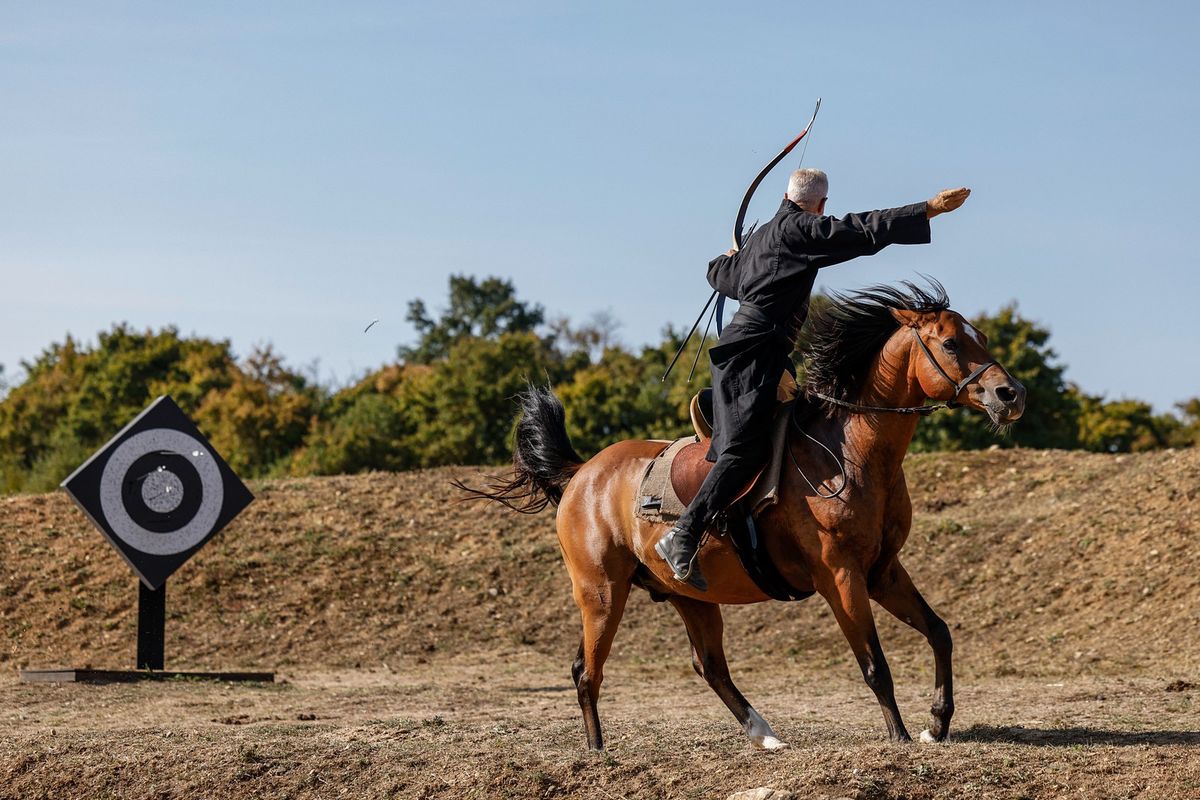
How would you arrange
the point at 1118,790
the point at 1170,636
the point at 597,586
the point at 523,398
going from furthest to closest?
the point at 1170,636 < the point at 523,398 < the point at 597,586 < the point at 1118,790

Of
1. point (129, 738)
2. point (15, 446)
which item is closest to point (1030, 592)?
point (129, 738)

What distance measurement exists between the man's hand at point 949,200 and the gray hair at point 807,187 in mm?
830

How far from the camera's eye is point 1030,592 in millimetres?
14117

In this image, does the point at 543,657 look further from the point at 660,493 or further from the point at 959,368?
the point at 959,368

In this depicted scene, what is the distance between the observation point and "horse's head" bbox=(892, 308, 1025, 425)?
6590 mm

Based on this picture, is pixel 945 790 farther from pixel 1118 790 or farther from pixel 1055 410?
pixel 1055 410

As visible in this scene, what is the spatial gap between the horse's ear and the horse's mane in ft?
0.07

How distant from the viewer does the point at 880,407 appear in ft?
23.1

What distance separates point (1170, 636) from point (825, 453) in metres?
6.65

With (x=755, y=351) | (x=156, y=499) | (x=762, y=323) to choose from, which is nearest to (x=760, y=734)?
(x=755, y=351)

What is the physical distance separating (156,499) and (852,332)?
8346 millimetres

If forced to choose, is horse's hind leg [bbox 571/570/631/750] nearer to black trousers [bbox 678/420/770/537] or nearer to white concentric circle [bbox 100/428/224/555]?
black trousers [bbox 678/420/770/537]

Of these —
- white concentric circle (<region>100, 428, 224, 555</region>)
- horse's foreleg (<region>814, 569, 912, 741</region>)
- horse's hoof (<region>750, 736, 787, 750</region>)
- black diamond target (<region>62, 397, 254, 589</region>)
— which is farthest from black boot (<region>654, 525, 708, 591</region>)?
white concentric circle (<region>100, 428, 224, 555</region>)

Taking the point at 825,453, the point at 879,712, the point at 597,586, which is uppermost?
the point at 825,453
